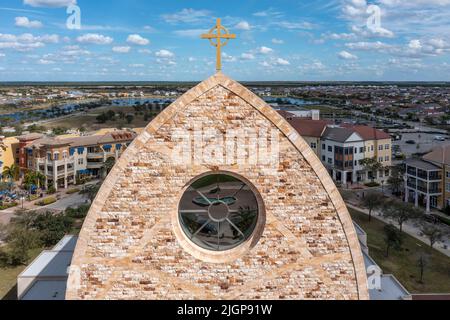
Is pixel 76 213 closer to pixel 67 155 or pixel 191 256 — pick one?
pixel 67 155

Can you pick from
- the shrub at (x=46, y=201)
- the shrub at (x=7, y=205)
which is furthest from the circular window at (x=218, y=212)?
the shrub at (x=7, y=205)

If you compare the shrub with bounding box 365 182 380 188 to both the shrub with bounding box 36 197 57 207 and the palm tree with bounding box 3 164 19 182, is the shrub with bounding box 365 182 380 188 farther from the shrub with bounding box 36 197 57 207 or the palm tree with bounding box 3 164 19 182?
the palm tree with bounding box 3 164 19 182

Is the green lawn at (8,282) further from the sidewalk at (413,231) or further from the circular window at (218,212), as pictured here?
the sidewalk at (413,231)

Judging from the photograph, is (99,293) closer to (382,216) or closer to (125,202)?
(125,202)

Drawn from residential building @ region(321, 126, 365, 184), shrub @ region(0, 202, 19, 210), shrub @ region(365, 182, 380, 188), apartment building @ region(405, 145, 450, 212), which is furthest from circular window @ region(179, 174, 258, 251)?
shrub @ region(365, 182, 380, 188)

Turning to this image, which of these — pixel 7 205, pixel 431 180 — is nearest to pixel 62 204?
pixel 7 205

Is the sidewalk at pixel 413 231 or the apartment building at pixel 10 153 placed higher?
the apartment building at pixel 10 153
